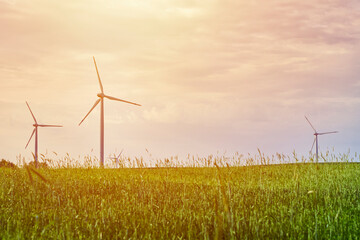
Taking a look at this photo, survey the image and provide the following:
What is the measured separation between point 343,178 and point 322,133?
30.5 m

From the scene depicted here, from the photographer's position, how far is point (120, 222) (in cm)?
760

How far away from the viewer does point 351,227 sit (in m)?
7.60

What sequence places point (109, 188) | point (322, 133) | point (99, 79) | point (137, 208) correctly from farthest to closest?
point (322, 133), point (99, 79), point (109, 188), point (137, 208)

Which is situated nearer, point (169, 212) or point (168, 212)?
point (169, 212)

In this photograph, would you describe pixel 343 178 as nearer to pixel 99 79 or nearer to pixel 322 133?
pixel 99 79

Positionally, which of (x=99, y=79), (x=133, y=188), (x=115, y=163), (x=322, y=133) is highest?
(x=99, y=79)

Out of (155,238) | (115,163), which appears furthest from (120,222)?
(115,163)

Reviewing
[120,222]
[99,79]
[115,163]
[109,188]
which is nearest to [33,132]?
[99,79]

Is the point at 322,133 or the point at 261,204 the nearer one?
the point at 261,204

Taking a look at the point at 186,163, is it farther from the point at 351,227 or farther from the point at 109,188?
the point at 351,227

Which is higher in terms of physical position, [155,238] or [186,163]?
[186,163]

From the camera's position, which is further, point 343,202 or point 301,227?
point 343,202

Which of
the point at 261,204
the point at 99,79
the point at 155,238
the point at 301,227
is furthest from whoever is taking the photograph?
the point at 99,79

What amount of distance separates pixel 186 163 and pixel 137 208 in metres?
12.6
